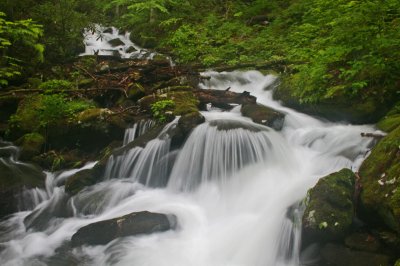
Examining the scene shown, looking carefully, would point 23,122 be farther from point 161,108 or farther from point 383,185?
point 383,185

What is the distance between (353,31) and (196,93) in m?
4.62

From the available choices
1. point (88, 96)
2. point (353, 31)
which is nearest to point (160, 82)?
point (88, 96)

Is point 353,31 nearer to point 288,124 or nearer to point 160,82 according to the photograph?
point 288,124

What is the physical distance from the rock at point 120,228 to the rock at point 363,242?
2858mm

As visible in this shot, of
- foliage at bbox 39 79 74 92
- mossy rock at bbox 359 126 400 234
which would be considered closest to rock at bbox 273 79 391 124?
mossy rock at bbox 359 126 400 234

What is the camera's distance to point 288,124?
8.54 meters

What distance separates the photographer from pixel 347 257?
15.1 ft

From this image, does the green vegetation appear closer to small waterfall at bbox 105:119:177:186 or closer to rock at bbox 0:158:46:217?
rock at bbox 0:158:46:217

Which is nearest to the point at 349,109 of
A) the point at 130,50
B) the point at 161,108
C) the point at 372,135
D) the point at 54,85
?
the point at 372,135

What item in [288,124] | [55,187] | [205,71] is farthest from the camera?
[205,71]

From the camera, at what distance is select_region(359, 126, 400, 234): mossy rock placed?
4.53 metres

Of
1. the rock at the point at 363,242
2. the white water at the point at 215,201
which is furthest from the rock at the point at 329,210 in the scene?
the white water at the point at 215,201

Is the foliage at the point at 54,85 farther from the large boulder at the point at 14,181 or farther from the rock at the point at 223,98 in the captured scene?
the rock at the point at 223,98

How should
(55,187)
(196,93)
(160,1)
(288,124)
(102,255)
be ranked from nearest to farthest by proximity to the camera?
1. (102,255)
2. (55,187)
3. (288,124)
4. (196,93)
5. (160,1)
